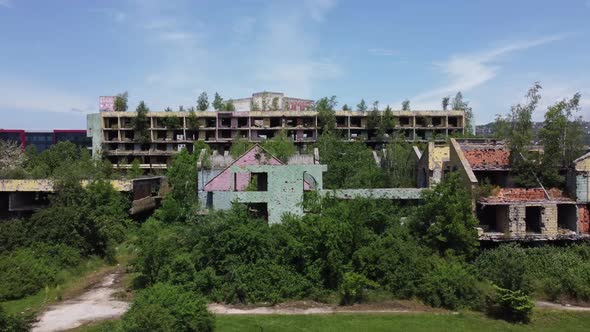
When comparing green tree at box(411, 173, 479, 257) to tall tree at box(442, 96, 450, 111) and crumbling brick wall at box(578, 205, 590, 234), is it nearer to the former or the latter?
crumbling brick wall at box(578, 205, 590, 234)

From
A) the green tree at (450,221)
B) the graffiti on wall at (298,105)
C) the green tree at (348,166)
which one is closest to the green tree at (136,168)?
the green tree at (348,166)

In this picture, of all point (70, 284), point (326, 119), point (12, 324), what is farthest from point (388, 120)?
point (12, 324)

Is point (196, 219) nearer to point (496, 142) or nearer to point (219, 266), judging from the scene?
point (219, 266)

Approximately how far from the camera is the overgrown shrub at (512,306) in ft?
60.3

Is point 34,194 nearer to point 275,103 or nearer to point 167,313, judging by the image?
point 167,313

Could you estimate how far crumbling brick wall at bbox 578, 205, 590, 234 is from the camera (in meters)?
23.9

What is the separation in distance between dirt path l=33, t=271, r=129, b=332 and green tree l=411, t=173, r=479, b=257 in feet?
48.9

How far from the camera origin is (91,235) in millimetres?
27062

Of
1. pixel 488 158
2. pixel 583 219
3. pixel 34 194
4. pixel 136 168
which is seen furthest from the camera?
pixel 136 168

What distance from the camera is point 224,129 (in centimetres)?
5775

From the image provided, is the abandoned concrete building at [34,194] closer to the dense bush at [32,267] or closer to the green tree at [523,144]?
the dense bush at [32,267]

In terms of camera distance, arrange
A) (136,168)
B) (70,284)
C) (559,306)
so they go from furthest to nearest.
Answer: (136,168)
(70,284)
(559,306)

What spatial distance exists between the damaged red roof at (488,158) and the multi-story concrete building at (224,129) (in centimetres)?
2907

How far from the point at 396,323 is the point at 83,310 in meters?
13.1
